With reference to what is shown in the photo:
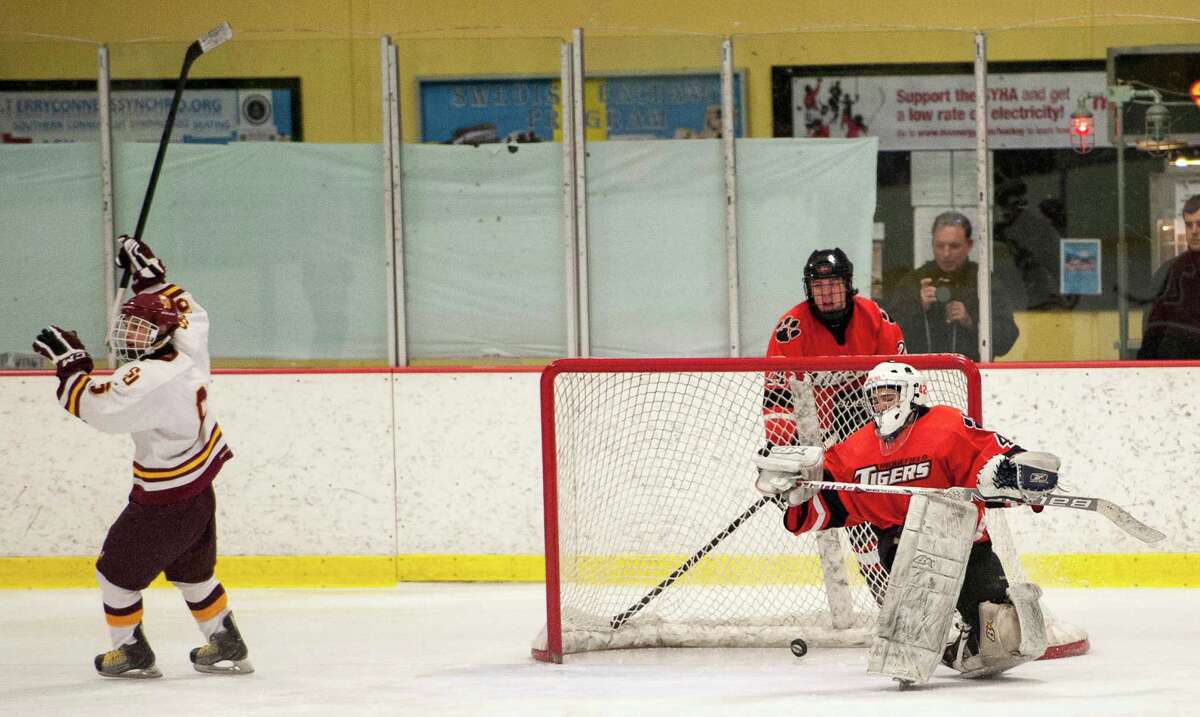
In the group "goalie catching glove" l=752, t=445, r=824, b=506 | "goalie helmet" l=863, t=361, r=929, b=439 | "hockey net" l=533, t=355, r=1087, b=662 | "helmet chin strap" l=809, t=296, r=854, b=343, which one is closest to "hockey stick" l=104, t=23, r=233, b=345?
"hockey net" l=533, t=355, r=1087, b=662

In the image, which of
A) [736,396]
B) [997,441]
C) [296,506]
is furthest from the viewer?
[296,506]

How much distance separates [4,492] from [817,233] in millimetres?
3090

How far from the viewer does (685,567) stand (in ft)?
15.9

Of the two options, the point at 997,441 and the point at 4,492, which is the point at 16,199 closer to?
the point at 4,492

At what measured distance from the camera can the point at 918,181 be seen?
614 cm

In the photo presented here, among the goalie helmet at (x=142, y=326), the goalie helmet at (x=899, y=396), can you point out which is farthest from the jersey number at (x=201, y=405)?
the goalie helmet at (x=899, y=396)

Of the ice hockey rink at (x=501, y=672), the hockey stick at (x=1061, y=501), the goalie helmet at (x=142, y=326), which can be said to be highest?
the goalie helmet at (x=142, y=326)

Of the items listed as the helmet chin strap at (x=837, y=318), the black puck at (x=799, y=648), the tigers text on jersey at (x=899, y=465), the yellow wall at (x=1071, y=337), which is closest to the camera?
the tigers text on jersey at (x=899, y=465)

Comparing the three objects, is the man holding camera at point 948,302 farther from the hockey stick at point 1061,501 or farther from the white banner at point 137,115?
the white banner at point 137,115

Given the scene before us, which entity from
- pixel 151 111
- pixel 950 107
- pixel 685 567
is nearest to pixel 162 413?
pixel 685 567

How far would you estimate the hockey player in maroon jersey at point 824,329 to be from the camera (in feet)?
15.7

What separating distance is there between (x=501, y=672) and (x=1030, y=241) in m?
2.73

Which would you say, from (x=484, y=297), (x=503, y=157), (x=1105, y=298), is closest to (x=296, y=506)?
(x=484, y=297)

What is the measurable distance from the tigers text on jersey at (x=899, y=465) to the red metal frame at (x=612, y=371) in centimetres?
35
